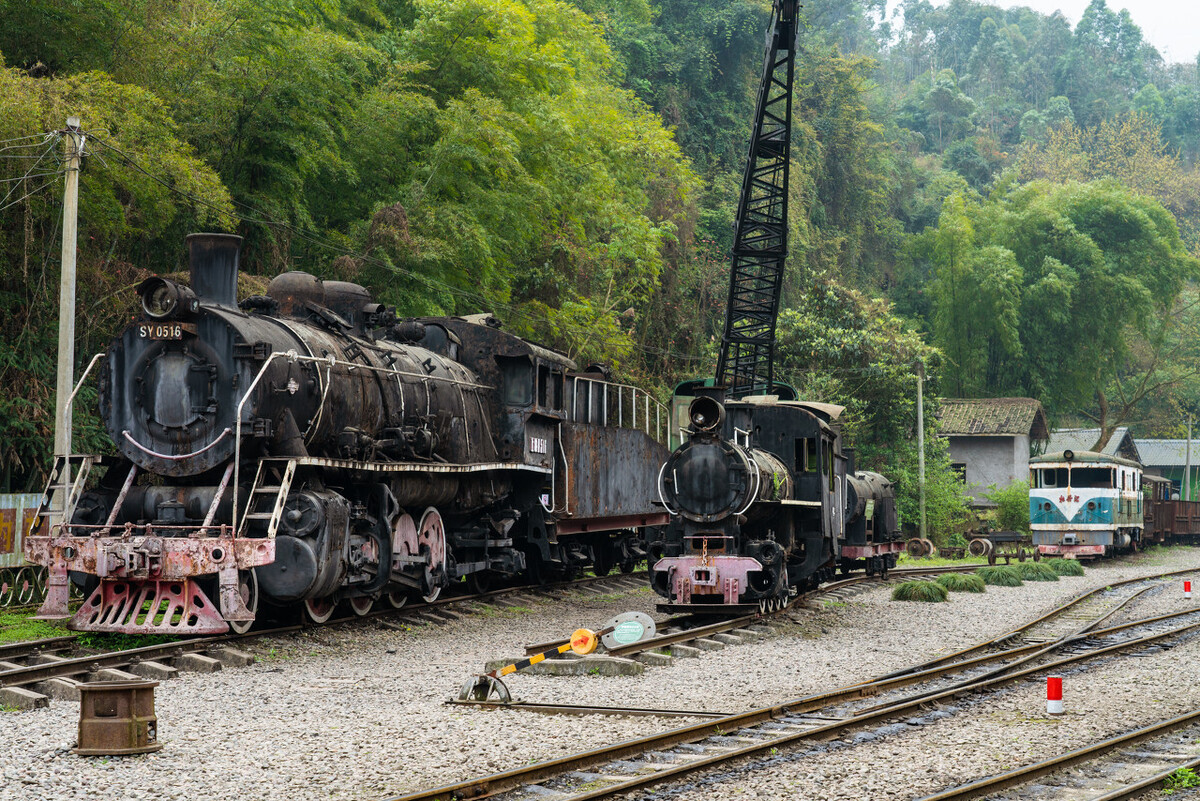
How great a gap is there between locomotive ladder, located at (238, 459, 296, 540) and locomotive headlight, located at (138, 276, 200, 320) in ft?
5.48

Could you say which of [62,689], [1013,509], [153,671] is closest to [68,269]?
[153,671]

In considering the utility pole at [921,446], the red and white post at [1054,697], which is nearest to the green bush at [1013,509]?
the utility pole at [921,446]

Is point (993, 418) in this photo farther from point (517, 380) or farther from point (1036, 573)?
point (517, 380)

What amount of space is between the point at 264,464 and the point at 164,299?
6.14 ft

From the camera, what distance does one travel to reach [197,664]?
9906 millimetres

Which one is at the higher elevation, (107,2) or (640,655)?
(107,2)

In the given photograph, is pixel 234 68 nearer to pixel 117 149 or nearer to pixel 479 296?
pixel 117 149

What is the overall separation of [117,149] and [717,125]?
35531 mm

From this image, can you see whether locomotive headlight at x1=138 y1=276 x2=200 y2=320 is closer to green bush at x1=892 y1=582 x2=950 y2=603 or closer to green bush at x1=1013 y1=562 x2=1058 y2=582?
green bush at x1=892 y1=582 x2=950 y2=603

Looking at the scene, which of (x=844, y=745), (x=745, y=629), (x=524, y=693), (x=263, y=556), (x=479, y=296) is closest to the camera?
(x=844, y=745)

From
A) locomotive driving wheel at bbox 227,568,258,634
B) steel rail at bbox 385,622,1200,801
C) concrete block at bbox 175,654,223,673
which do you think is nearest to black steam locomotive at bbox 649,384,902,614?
steel rail at bbox 385,622,1200,801

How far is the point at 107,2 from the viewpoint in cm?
1708

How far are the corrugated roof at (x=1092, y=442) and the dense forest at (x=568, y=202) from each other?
1.43 m

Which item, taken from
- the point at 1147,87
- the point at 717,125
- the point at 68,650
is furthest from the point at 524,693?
the point at 1147,87
